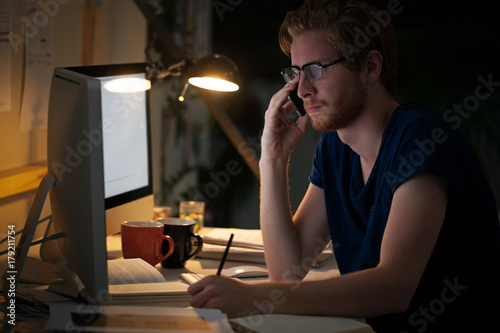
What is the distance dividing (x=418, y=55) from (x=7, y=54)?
2.14 metres

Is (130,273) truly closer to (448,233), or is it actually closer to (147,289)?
(147,289)

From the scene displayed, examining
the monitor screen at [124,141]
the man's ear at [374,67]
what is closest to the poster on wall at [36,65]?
the monitor screen at [124,141]

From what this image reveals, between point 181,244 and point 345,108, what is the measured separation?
21.5 inches

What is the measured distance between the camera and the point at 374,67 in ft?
4.42

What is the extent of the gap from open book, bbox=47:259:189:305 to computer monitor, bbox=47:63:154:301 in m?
0.04

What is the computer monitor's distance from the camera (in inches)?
31.9

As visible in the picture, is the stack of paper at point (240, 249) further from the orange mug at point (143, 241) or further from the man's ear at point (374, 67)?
the man's ear at point (374, 67)

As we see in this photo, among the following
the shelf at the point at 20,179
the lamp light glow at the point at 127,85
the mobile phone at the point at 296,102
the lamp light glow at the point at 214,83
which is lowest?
the shelf at the point at 20,179

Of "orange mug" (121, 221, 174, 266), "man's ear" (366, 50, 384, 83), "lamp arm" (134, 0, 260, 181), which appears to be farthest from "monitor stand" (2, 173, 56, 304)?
"lamp arm" (134, 0, 260, 181)

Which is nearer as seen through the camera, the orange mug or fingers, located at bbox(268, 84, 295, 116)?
the orange mug

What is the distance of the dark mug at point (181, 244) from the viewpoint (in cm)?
134

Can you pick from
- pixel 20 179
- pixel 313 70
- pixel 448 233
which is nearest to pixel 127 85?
pixel 20 179

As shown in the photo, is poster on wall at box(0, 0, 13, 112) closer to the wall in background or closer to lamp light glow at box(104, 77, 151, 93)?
the wall in background

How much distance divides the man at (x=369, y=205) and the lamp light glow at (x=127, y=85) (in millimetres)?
380
